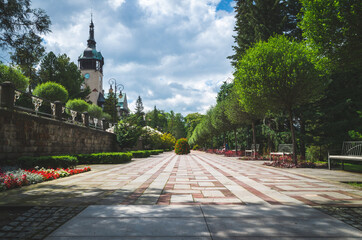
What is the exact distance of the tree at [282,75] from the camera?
991 centimetres

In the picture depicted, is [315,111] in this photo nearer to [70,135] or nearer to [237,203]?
[237,203]

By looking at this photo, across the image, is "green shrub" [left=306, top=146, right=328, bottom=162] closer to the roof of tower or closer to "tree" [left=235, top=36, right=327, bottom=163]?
"tree" [left=235, top=36, right=327, bottom=163]

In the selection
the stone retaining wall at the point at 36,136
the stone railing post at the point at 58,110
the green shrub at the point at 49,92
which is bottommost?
the stone retaining wall at the point at 36,136

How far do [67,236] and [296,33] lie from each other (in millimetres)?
21720

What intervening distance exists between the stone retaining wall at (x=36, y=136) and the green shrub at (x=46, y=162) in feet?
2.61

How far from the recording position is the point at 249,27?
19266 millimetres

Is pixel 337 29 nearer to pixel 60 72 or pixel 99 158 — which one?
pixel 99 158

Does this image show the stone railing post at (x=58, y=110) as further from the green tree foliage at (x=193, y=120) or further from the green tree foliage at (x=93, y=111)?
the green tree foliage at (x=193, y=120)

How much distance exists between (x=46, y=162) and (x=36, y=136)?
220cm

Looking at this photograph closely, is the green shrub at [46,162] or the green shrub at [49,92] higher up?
the green shrub at [49,92]

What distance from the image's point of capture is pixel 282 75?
10102 millimetres

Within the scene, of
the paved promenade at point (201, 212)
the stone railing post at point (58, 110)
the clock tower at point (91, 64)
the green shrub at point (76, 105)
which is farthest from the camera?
the clock tower at point (91, 64)

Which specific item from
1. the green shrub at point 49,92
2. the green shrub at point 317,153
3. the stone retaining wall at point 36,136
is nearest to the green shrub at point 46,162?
the stone retaining wall at point 36,136

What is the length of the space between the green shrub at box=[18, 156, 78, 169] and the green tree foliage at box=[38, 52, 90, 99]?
3574 centimetres
